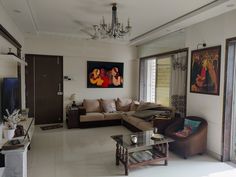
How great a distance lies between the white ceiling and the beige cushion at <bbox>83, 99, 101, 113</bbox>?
227cm

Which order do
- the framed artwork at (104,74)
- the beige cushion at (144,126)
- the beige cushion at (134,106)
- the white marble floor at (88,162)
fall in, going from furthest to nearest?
the framed artwork at (104,74)
the beige cushion at (134,106)
the beige cushion at (144,126)
the white marble floor at (88,162)

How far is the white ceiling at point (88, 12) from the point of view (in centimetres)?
321

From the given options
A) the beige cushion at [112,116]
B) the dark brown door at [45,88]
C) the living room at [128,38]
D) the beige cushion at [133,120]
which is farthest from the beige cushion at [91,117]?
the dark brown door at [45,88]

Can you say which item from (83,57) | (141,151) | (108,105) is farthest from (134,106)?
(141,151)

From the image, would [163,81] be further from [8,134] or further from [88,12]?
[8,134]

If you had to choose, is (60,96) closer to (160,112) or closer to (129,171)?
(160,112)

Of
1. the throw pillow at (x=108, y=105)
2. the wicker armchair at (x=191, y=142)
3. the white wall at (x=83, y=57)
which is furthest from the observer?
the throw pillow at (x=108, y=105)

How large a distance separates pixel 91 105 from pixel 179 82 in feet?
9.07

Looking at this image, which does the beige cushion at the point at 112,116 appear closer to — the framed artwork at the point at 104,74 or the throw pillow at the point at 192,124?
the framed artwork at the point at 104,74

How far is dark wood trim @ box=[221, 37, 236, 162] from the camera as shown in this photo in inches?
134

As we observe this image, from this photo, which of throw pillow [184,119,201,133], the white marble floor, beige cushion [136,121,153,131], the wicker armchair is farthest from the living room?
beige cushion [136,121,153,131]

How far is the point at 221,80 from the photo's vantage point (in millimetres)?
3502

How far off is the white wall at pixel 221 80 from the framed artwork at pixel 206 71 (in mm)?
95

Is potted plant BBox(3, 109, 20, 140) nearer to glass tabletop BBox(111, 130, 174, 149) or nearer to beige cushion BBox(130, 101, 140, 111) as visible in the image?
glass tabletop BBox(111, 130, 174, 149)
